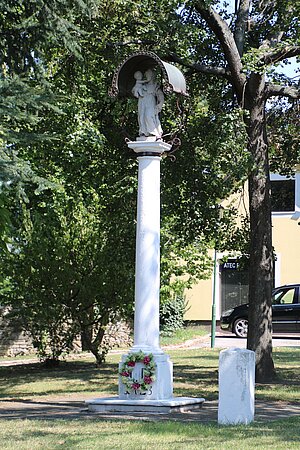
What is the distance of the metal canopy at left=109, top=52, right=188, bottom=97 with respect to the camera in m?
15.0

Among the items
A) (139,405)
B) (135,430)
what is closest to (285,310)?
(139,405)

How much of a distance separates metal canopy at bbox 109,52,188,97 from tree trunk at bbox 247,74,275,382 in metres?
3.93

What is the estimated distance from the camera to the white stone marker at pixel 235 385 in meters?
12.1

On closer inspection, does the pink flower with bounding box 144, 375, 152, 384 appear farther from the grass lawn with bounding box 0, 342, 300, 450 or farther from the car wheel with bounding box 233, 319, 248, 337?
the car wheel with bounding box 233, 319, 248, 337

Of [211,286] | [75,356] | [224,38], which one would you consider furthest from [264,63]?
[211,286]

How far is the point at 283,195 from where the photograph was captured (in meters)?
31.1

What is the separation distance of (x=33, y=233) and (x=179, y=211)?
3449 millimetres

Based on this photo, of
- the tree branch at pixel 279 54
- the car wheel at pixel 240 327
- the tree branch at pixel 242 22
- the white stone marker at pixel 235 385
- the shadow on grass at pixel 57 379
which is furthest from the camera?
the car wheel at pixel 240 327

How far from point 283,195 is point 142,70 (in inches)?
631

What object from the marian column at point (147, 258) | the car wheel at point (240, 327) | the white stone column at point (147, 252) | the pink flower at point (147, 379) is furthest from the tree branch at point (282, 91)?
the car wheel at point (240, 327)

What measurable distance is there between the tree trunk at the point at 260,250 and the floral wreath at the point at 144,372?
5173 millimetres

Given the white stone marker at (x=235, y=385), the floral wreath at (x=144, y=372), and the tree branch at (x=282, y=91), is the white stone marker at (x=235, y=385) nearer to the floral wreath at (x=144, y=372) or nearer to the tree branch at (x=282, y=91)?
the floral wreath at (x=144, y=372)

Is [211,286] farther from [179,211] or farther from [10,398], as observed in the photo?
[10,398]

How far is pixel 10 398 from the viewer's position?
16.8m
